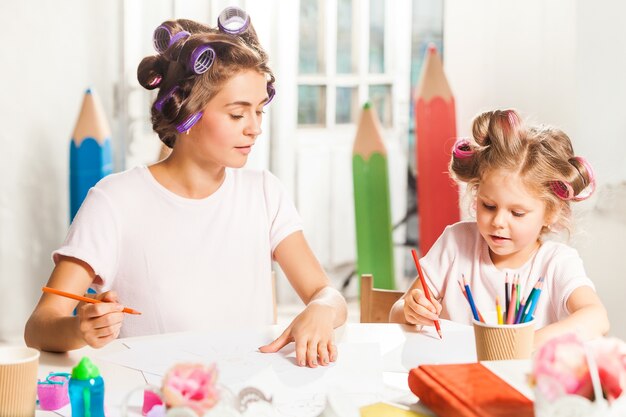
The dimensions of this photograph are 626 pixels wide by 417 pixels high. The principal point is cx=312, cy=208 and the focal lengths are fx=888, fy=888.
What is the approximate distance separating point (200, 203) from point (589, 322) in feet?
2.53

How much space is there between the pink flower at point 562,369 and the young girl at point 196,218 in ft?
2.34

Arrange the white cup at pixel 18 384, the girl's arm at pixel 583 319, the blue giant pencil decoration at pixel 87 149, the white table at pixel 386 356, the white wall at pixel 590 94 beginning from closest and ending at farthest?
the white cup at pixel 18 384 → the white table at pixel 386 356 → the girl's arm at pixel 583 319 → the white wall at pixel 590 94 → the blue giant pencil decoration at pixel 87 149

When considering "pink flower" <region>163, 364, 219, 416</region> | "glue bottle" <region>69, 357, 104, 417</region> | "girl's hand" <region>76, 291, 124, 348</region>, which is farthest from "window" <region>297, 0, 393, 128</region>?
"pink flower" <region>163, 364, 219, 416</region>

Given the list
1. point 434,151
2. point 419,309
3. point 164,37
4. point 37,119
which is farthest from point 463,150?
point 37,119

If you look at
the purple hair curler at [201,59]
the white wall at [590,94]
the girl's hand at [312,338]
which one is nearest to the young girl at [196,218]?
the purple hair curler at [201,59]

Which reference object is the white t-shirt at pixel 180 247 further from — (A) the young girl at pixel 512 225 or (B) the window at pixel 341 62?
(B) the window at pixel 341 62

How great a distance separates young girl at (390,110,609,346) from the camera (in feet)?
5.58

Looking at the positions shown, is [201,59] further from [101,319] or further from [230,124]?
[101,319]

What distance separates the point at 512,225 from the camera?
1689mm

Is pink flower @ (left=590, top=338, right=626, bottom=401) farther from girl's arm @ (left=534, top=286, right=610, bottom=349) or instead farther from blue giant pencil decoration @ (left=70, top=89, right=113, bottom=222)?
blue giant pencil decoration @ (left=70, top=89, right=113, bottom=222)

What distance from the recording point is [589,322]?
156cm

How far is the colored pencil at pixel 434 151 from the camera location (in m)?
3.23

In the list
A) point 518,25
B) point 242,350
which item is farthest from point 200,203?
point 518,25

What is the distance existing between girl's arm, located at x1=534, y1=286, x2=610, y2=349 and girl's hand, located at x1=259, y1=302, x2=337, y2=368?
13.4 inches
